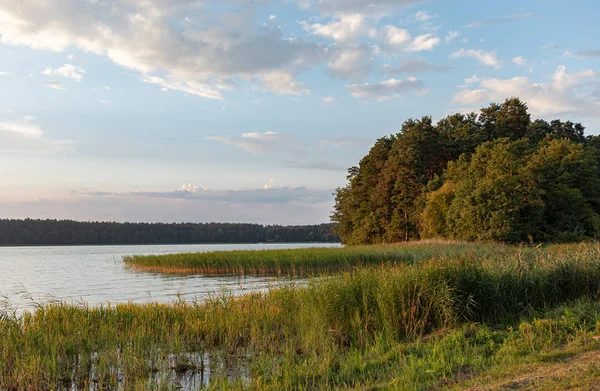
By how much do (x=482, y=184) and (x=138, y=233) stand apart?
387 feet

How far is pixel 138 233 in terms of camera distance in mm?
139500

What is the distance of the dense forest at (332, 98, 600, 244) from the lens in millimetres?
41844

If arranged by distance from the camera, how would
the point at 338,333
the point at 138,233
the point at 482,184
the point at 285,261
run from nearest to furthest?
the point at 338,333 → the point at 285,261 → the point at 482,184 → the point at 138,233

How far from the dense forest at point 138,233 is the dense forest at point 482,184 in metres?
60.6

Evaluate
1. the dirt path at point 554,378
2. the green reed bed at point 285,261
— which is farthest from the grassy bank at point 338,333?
the green reed bed at point 285,261

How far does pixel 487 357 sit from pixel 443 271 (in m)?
2.98

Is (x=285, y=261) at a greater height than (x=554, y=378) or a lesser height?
lesser

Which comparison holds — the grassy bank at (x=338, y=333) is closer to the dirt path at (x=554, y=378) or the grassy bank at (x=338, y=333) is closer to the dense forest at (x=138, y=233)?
the dirt path at (x=554, y=378)

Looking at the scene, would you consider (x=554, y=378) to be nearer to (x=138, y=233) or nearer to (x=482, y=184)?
(x=482, y=184)

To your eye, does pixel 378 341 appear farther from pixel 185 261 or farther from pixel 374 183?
pixel 374 183

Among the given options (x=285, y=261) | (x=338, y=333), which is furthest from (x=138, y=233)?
(x=338, y=333)

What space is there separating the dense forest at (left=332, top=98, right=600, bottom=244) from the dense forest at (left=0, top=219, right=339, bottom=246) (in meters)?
60.6

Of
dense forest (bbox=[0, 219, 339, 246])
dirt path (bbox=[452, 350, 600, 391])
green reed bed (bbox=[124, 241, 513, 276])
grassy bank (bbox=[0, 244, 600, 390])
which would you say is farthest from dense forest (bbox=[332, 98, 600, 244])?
dense forest (bbox=[0, 219, 339, 246])

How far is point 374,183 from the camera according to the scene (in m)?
66.0
